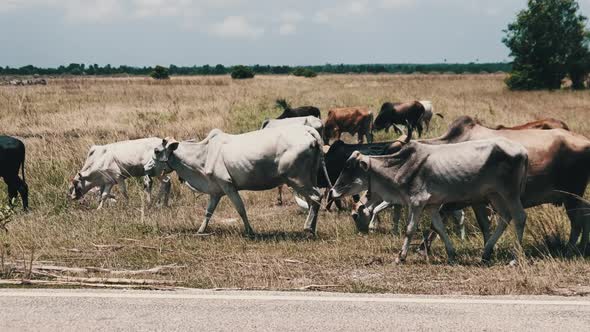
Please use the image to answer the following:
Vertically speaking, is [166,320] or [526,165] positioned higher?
[526,165]

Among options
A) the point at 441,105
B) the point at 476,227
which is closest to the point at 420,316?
the point at 476,227

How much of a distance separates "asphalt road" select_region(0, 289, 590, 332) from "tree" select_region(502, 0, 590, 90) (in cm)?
6254

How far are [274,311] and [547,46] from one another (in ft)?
221

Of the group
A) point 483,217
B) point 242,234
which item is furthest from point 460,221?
point 242,234

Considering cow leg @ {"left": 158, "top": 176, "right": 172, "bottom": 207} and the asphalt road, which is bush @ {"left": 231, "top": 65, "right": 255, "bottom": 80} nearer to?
cow leg @ {"left": 158, "top": 176, "right": 172, "bottom": 207}

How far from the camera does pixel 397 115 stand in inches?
1067

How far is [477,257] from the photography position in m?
9.84

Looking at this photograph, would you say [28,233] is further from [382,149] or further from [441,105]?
[441,105]

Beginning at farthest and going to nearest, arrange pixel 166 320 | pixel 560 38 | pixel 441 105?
1. pixel 560 38
2. pixel 441 105
3. pixel 166 320

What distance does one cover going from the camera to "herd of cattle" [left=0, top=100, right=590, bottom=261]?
9398 mm

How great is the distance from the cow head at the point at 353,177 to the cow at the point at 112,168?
6140mm

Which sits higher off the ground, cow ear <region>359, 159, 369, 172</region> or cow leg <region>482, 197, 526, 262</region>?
cow ear <region>359, 159, 369, 172</region>

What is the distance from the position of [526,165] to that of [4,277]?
617cm

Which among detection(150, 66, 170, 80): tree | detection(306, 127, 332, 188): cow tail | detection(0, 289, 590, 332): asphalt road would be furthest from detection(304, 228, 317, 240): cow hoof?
detection(150, 66, 170, 80): tree
